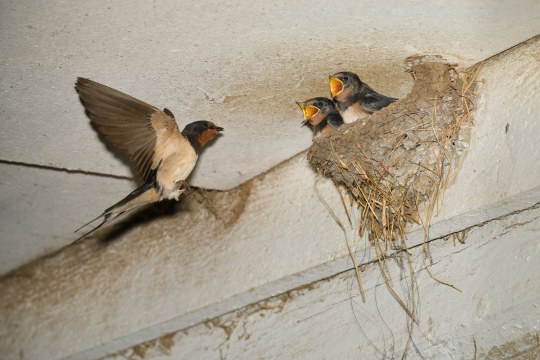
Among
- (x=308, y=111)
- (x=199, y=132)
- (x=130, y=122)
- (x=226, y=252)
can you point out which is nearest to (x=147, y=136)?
(x=130, y=122)

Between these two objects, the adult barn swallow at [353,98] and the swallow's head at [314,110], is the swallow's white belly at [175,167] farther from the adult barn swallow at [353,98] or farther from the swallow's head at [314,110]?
the adult barn swallow at [353,98]

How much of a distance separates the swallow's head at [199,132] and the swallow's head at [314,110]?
0.43 m

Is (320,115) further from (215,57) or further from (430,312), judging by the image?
(430,312)

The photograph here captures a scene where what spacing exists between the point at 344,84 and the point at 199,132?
0.69m

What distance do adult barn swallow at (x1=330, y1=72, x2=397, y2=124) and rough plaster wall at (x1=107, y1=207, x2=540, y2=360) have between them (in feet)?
2.54

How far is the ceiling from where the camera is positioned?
2932 millimetres

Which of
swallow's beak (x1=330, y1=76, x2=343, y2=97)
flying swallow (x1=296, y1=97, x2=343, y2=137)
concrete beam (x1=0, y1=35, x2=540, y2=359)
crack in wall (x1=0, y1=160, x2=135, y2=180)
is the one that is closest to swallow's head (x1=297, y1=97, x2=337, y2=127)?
flying swallow (x1=296, y1=97, x2=343, y2=137)

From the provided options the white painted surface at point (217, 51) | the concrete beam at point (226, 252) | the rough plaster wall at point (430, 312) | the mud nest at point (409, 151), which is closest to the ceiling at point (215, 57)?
the white painted surface at point (217, 51)

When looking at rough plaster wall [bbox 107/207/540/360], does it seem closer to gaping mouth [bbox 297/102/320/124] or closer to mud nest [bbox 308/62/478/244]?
mud nest [bbox 308/62/478/244]

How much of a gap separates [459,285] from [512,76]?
35.2 inches

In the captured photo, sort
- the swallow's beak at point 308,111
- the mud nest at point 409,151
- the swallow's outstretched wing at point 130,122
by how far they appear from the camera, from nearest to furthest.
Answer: the swallow's outstretched wing at point 130,122
the mud nest at point 409,151
the swallow's beak at point 308,111

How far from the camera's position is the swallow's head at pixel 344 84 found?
3500 mm

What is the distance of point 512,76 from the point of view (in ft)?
10.7

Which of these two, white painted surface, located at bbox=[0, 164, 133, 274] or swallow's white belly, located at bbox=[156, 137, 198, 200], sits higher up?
swallow's white belly, located at bbox=[156, 137, 198, 200]
